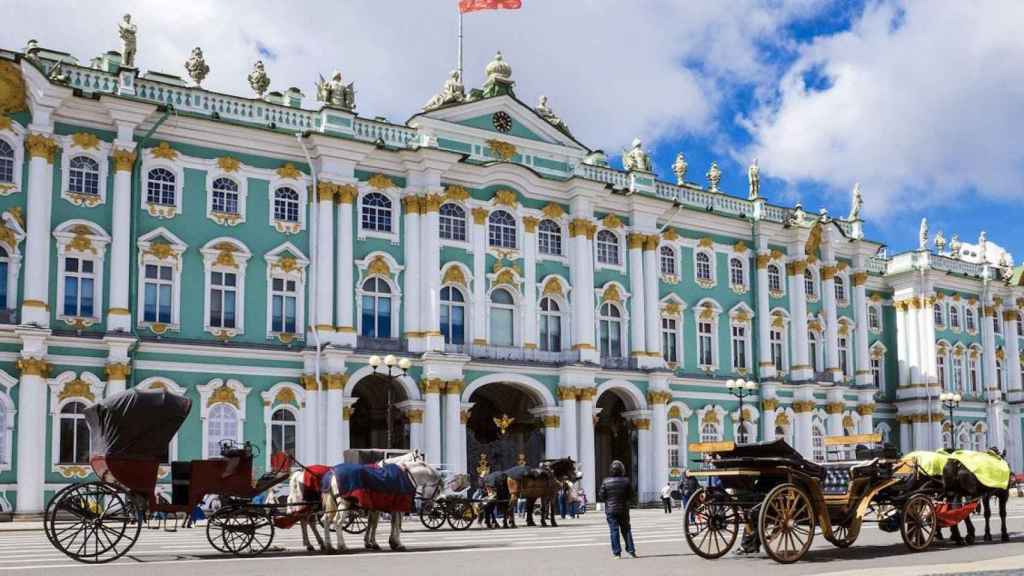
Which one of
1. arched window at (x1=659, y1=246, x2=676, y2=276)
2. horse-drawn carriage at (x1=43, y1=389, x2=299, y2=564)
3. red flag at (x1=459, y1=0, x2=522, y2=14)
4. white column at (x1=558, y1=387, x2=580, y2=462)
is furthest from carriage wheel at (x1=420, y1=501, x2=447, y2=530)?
arched window at (x1=659, y1=246, x2=676, y2=276)

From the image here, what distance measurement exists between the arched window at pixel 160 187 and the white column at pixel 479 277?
1053 centimetres

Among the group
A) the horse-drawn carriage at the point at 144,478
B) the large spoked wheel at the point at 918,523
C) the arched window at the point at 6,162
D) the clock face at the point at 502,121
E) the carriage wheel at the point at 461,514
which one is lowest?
the carriage wheel at the point at 461,514

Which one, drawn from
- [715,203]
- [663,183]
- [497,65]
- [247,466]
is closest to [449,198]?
[497,65]

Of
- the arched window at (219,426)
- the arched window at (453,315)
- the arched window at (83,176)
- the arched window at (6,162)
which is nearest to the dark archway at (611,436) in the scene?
the arched window at (453,315)

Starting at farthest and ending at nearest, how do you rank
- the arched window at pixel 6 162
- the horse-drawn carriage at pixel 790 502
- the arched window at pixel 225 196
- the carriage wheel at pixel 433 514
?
the arched window at pixel 225 196, the arched window at pixel 6 162, the carriage wheel at pixel 433 514, the horse-drawn carriage at pixel 790 502

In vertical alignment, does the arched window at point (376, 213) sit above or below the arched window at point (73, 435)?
above

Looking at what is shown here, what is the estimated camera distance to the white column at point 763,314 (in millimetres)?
48344

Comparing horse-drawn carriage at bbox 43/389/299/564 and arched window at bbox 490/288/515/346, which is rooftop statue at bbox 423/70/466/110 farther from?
horse-drawn carriage at bbox 43/389/299/564

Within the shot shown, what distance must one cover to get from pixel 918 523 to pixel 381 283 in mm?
23301

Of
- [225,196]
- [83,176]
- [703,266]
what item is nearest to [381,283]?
[225,196]

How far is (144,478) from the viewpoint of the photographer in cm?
1797

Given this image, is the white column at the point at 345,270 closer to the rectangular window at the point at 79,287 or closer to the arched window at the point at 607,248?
the rectangular window at the point at 79,287

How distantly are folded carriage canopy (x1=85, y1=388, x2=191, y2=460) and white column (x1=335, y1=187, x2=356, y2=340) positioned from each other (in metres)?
18.5

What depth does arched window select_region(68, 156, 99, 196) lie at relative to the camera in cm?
3366
